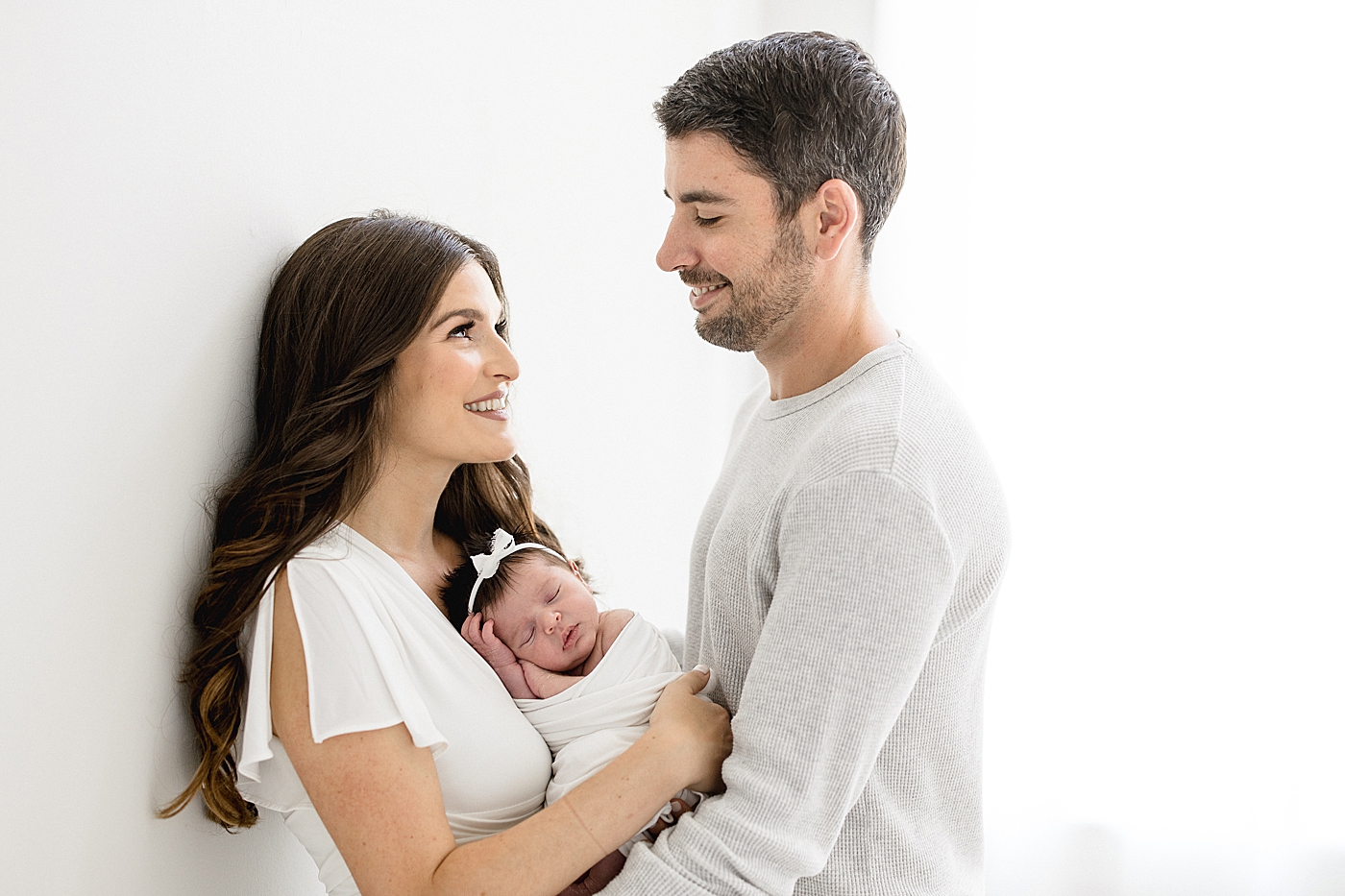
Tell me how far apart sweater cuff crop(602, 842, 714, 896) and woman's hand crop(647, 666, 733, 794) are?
0.31ft

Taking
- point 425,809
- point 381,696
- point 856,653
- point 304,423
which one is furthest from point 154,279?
point 856,653

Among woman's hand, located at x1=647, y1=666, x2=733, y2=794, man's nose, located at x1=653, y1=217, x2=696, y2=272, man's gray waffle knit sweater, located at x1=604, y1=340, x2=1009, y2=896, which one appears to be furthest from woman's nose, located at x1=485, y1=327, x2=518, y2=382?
woman's hand, located at x1=647, y1=666, x2=733, y2=794

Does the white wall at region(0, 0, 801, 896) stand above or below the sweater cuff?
above

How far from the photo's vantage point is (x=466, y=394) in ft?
4.54

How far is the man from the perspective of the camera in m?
1.12

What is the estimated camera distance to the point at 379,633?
1224mm

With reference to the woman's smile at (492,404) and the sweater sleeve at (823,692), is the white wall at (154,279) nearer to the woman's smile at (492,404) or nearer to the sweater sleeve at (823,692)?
the woman's smile at (492,404)

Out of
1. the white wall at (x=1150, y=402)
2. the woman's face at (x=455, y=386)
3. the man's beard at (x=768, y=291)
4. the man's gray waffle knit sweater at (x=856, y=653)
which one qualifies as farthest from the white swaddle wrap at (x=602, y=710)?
the white wall at (x=1150, y=402)

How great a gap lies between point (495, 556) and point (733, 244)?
569 millimetres

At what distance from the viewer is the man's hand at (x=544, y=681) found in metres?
1.44

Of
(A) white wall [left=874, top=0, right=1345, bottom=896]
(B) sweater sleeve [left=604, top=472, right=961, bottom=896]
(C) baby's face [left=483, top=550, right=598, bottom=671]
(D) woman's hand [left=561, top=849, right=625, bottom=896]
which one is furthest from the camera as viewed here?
(A) white wall [left=874, top=0, right=1345, bottom=896]

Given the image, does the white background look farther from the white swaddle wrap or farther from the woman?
the white swaddle wrap

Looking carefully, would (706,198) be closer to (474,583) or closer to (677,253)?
(677,253)

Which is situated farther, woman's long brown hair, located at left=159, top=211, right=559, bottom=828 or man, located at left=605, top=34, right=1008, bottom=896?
woman's long brown hair, located at left=159, top=211, right=559, bottom=828
